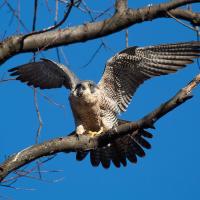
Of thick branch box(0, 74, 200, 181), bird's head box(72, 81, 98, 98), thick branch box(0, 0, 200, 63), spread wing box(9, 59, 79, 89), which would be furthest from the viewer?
spread wing box(9, 59, 79, 89)

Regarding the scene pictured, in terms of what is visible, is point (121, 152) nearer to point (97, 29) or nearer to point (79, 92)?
point (79, 92)

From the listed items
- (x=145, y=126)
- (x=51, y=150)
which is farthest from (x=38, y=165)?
(x=145, y=126)

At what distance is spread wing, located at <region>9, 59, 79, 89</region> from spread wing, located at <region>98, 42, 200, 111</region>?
43 cm

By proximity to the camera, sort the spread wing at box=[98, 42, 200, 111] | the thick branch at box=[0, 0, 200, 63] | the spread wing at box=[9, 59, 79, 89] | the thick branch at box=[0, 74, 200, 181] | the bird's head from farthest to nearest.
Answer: the spread wing at box=[9, 59, 79, 89] → the bird's head → the spread wing at box=[98, 42, 200, 111] → the thick branch at box=[0, 0, 200, 63] → the thick branch at box=[0, 74, 200, 181]

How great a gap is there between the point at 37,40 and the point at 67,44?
0.75 ft

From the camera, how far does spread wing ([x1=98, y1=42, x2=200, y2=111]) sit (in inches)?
205

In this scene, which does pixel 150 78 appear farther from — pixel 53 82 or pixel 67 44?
pixel 67 44

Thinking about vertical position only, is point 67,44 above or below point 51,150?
above

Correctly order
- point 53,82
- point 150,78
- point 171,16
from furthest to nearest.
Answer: point 53,82 < point 150,78 < point 171,16

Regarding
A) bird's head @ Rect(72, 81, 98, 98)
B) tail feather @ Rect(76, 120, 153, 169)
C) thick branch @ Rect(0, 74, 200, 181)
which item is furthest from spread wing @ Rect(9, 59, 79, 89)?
thick branch @ Rect(0, 74, 200, 181)

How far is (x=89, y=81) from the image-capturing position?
5.68m

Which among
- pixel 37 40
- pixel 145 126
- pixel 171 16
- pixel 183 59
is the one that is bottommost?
pixel 145 126

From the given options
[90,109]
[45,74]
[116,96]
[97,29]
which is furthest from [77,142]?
[45,74]

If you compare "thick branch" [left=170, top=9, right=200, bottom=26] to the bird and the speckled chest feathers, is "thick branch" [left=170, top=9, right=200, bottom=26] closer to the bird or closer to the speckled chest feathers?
the bird
